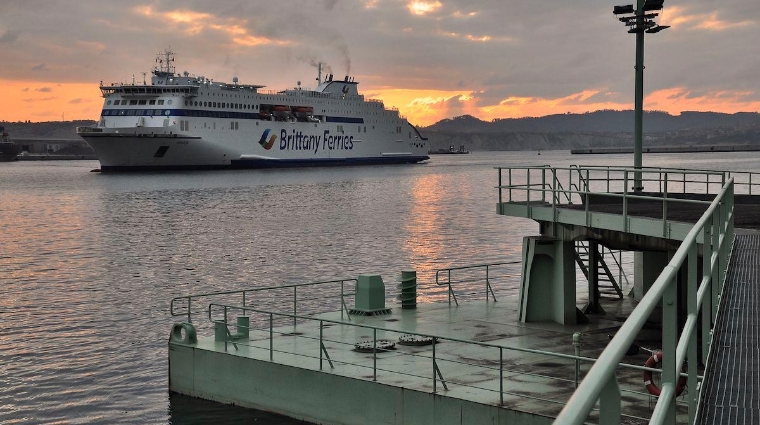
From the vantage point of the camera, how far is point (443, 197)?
95938mm

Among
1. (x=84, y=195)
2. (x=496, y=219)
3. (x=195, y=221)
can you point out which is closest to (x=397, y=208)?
(x=496, y=219)

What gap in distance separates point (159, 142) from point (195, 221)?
6045cm

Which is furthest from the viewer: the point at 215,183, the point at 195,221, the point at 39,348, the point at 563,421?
the point at 215,183

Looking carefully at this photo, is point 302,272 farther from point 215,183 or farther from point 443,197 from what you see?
point 215,183

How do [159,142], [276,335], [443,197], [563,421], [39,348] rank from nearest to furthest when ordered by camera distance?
[563,421], [276,335], [39,348], [443,197], [159,142]

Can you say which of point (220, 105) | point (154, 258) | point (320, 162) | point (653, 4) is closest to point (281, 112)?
point (320, 162)

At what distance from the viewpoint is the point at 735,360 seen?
637 cm

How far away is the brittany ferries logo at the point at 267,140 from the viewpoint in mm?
141750

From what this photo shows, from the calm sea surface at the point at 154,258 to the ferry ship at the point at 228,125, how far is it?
1986 centimetres

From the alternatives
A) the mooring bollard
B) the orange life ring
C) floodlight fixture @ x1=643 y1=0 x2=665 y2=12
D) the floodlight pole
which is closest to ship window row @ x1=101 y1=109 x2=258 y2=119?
the mooring bollard

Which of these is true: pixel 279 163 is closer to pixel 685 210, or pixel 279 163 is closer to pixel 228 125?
pixel 228 125

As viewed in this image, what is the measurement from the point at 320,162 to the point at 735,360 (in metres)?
155

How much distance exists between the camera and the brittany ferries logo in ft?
465

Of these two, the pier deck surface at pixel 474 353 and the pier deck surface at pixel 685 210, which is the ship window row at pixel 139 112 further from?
the pier deck surface at pixel 474 353
